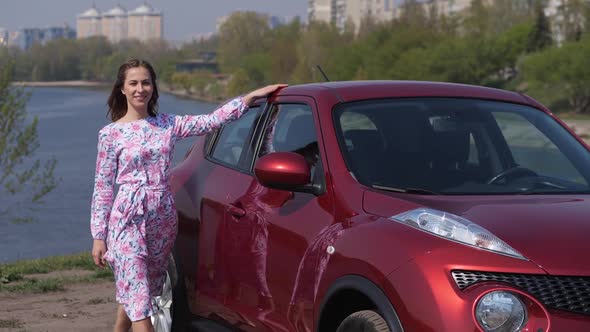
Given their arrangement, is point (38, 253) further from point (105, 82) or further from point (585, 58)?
point (105, 82)

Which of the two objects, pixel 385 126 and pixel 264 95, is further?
pixel 264 95

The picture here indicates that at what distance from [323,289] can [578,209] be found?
1.04m

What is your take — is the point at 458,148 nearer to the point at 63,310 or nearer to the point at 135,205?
the point at 135,205

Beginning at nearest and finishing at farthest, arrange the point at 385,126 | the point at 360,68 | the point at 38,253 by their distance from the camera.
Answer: the point at 385,126 < the point at 38,253 < the point at 360,68

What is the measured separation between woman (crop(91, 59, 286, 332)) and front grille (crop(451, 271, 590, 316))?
2060 mm

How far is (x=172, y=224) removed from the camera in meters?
5.66

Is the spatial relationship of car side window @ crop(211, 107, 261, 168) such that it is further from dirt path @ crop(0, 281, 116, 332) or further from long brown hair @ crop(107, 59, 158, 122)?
dirt path @ crop(0, 281, 116, 332)

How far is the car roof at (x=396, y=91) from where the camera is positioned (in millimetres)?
5406

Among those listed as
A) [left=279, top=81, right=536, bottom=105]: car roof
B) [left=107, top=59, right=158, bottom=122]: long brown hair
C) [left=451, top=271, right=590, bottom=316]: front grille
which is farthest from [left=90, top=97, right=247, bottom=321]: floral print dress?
[left=451, top=271, right=590, bottom=316]: front grille

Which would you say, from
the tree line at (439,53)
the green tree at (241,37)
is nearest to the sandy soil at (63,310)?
the tree line at (439,53)

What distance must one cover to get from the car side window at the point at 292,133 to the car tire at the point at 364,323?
91 cm

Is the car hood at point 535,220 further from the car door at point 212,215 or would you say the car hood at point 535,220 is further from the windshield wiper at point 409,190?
the car door at point 212,215

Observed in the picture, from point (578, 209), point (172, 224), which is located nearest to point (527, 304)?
point (578, 209)

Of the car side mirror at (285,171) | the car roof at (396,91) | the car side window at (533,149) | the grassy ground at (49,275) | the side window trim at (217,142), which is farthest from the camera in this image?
the grassy ground at (49,275)
